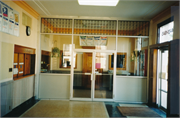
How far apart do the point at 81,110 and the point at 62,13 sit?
3.48 metres

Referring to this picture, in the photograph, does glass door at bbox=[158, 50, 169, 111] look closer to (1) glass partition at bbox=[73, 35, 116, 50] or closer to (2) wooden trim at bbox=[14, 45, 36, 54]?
(1) glass partition at bbox=[73, 35, 116, 50]

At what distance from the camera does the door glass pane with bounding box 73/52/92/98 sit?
16.3 ft

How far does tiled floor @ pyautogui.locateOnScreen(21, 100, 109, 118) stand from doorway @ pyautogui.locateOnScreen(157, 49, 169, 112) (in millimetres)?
2011

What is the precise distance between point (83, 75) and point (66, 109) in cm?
138

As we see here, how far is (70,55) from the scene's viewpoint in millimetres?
5039

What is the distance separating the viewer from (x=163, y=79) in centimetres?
445

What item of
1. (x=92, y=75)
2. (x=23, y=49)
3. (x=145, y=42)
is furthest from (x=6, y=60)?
(x=145, y=42)

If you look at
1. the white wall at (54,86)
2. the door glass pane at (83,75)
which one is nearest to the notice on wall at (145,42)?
the door glass pane at (83,75)

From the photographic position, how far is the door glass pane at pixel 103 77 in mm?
4980

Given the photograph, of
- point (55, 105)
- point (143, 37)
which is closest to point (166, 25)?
point (143, 37)

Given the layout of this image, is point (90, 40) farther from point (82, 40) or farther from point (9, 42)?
point (9, 42)

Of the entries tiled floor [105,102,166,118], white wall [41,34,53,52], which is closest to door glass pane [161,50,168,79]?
tiled floor [105,102,166,118]

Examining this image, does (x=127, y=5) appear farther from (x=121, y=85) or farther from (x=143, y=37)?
(x=121, y=85)

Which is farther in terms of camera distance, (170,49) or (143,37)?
(143,37)
